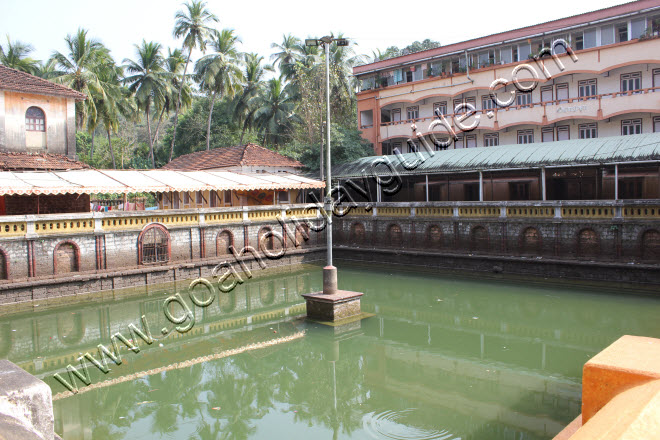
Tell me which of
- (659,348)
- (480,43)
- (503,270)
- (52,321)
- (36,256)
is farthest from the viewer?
(480,43)

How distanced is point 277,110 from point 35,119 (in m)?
17.6

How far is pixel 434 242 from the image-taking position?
61.2 ft

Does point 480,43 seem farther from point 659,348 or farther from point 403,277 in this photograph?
point 659,348

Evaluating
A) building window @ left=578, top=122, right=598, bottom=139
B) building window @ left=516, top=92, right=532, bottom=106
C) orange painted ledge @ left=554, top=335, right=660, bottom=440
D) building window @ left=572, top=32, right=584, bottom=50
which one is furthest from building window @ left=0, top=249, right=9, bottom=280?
building window @ left=572, top=32, right=584, bottom=50

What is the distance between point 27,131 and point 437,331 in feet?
55.1

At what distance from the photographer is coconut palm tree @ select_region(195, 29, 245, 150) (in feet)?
105

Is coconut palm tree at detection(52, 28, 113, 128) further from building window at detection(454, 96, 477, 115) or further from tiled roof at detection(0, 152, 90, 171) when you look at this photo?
building window at detection(454, 96, 477, 115)

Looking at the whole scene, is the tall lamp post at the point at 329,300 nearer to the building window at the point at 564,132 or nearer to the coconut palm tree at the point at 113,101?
the building window at the point at 564,132

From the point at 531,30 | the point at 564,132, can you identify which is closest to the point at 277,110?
the point at 531,30

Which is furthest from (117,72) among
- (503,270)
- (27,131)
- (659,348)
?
(659,348)

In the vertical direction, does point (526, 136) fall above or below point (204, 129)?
below

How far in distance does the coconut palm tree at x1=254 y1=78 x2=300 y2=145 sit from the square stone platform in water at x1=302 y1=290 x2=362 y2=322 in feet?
79.8

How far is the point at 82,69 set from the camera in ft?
91.3

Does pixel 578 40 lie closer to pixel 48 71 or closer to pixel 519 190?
pixel 519 190
